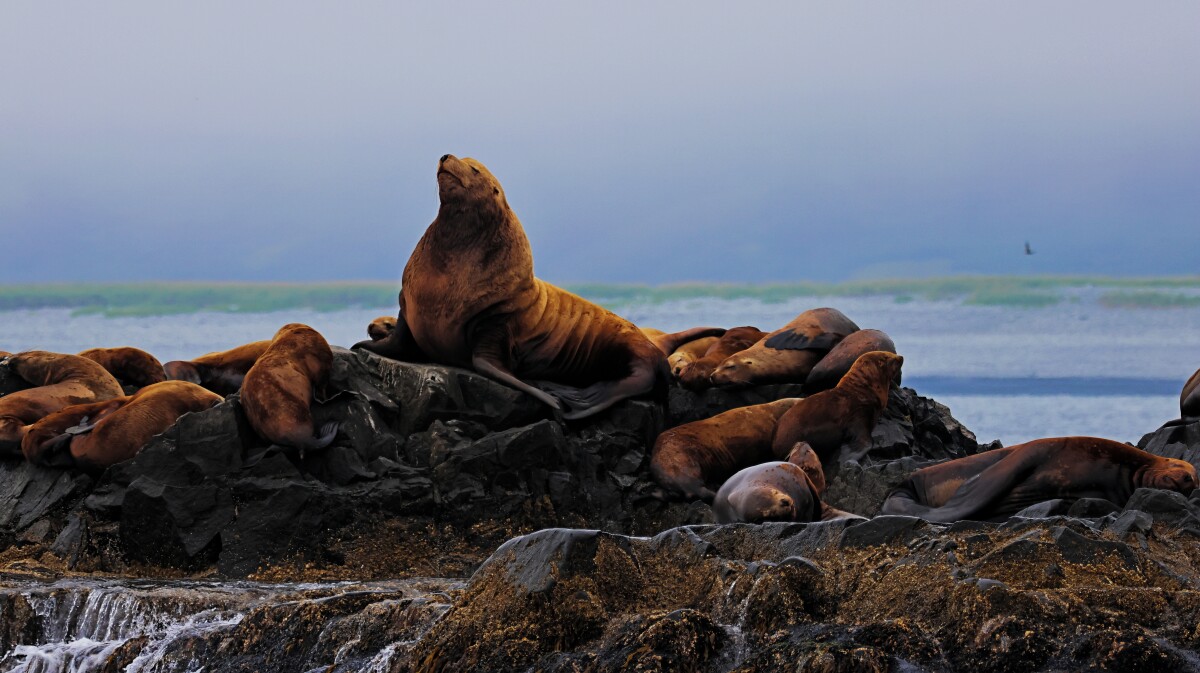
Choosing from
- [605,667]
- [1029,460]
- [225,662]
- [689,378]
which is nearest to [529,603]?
[605,667]

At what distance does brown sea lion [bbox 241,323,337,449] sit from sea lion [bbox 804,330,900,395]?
4109 mm

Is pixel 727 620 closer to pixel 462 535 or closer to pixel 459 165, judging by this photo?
pixel 462 535

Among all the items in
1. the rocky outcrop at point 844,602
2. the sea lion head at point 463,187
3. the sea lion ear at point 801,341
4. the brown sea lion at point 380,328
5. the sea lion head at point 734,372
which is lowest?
the rocky outcrop at point 844,602

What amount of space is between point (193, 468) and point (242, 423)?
503 mm

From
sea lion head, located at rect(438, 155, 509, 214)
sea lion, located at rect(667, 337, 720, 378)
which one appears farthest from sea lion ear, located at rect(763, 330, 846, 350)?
sea lion head, located at rect(438, 155, 509, 214)

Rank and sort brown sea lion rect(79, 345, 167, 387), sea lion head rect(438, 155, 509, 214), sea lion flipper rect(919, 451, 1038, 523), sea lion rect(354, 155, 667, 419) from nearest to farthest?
sea lion flipper rect(919, 451, 1038, 523), sea lion rect(354, 155, 667, 419), sea lion head rect(438, 155, 509, 214), brown sea lion rect(79, 345, 167, 387)

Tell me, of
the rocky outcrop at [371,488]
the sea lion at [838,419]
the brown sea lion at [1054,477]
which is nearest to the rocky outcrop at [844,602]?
the brown sea lion at [1054,477]

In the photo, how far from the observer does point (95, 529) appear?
→ 11.3 meters

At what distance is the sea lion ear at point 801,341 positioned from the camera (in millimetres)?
14062

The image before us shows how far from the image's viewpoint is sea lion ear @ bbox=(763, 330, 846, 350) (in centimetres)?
1406

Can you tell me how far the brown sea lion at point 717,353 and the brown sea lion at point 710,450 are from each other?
0.89 m

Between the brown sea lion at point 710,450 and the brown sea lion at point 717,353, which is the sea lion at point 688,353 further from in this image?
the brown sea lion at point 710,450

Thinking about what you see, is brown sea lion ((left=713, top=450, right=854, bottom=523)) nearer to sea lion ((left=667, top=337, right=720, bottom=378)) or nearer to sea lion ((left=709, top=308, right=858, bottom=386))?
sea lion ((left=709, top=308, right=858, bottom=386))

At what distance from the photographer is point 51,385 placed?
44.6 feet
